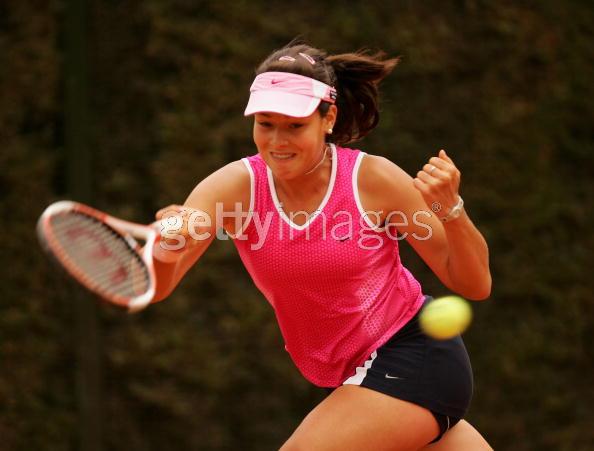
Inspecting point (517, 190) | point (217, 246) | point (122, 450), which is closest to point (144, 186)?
point (217, 246)

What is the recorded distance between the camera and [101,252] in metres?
2.64

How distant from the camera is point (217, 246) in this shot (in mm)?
4551

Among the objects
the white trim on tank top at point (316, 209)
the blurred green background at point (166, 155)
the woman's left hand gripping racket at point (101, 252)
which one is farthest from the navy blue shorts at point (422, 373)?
the blurred green background at point (166, 155)

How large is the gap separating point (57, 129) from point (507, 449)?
251 centimetres

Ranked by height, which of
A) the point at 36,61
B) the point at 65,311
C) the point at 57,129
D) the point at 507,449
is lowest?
the point at 507,449

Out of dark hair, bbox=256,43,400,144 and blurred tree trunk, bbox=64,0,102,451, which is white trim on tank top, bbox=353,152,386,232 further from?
blurred tree trunk, bbox=64,0,102,451

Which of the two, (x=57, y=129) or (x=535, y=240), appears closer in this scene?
(x=57, y=129)

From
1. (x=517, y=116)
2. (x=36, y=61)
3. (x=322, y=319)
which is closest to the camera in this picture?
(x=322, y=319)

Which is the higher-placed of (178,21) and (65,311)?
(178,21)

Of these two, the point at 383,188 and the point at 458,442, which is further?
the point at 458,442

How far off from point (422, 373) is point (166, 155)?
1.96 metres

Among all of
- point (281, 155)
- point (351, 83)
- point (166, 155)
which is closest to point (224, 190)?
point (281, 155)

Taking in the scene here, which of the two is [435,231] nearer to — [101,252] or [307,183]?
[307,183]

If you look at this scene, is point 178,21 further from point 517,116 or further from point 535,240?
point 535,240
